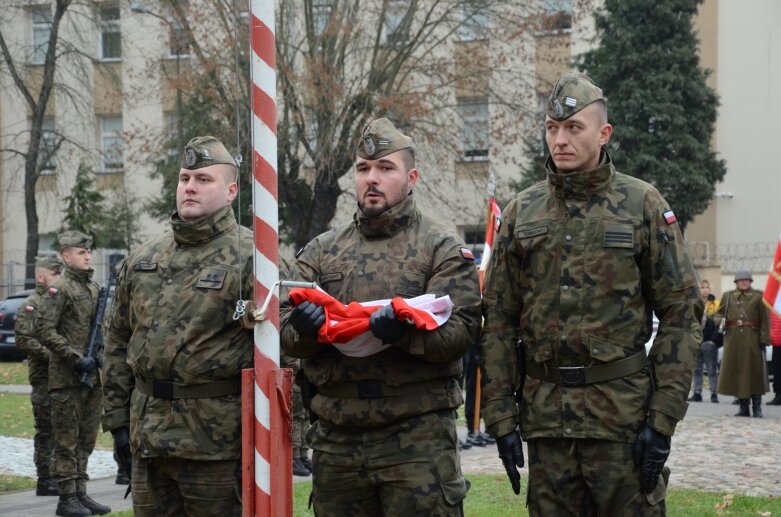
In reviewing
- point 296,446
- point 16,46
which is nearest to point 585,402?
point 296,446

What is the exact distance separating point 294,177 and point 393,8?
4773mm

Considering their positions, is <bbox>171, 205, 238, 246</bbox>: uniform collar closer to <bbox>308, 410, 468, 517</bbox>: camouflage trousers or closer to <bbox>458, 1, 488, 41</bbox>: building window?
<bbox>308, 410, 468, 517</bbox>: camouflage trousers

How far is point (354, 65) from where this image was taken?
2895 cm

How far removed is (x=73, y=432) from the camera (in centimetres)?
1097

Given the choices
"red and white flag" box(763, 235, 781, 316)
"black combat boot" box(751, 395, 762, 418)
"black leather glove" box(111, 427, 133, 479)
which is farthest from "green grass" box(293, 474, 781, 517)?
"black combat boot" box(751, 395, 762, 418)

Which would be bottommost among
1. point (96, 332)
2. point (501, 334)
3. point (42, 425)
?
point (42, 425)

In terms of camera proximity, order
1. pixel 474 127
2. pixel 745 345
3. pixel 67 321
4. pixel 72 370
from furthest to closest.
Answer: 1. pixel 474 127
2. pixel 745 345
3. pixel 67 321
4. pixel 72 370

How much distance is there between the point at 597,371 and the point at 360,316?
1.02m

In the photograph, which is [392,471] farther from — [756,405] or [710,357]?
[710,357]

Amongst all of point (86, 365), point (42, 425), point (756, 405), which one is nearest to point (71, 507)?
point (86, 365)

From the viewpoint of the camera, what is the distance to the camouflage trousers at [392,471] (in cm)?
518

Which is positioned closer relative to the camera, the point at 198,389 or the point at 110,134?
the point at 198,389

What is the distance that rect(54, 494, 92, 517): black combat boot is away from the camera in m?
10.3

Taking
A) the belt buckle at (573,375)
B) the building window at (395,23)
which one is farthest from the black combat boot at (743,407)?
the belt buckle at (573,375)
